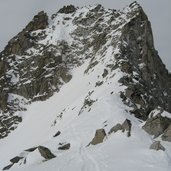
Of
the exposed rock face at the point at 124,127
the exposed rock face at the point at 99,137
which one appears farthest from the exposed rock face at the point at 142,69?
A: the exposed rock face at the point at 99,137

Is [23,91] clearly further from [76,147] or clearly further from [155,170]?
[155,170]

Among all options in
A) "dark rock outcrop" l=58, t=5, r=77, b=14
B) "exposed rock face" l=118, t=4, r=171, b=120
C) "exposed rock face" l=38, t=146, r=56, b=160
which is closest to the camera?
"exposed rock face" l=38, t=146, r=56, b=160

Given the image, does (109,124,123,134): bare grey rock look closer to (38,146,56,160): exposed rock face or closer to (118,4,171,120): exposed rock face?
(38,146,56,160): exposed rock face

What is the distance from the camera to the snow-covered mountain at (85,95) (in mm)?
29573

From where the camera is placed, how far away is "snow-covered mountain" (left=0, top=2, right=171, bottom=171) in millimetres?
29573

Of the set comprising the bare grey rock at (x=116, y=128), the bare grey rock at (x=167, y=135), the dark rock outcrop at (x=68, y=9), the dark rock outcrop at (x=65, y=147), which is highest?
the dark rock outcrop at (x=68, y=9)

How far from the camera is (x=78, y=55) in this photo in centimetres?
10181

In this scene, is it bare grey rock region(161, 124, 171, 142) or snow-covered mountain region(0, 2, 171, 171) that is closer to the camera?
snow-covered mountain region(0, 2, 171, 171)

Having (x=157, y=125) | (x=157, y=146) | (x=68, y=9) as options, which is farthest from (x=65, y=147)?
(x=68, y=9)

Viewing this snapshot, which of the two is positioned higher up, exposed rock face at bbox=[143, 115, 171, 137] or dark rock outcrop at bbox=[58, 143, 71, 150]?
dark rock outcrop at bbox=[58, 143, 71, 150]

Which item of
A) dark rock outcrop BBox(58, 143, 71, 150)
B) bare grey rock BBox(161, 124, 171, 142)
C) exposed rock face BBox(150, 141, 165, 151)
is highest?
dark rock outcrop BBox(58, 143, 71, 150)

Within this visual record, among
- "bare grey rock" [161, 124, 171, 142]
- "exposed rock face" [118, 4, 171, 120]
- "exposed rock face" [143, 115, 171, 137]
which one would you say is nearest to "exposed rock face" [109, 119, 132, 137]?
"exposed rock face" [143, 115, 171, 137]

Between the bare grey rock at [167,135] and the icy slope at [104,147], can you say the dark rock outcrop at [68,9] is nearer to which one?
the icy slope at [104,147]

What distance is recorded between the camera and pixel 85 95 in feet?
224
